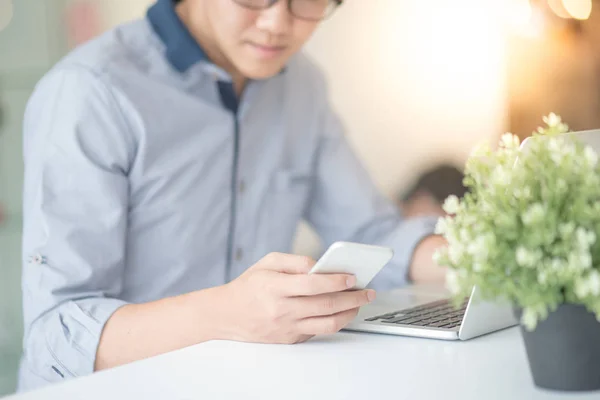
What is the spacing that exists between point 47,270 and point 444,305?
577mm

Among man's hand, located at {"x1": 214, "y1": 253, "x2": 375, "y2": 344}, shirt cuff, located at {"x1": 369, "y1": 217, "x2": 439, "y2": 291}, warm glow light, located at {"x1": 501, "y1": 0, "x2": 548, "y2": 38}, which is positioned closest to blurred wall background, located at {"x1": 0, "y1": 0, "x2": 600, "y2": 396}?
warm glow light, located at {"x1": 501, "y1": 0, "x2": 548, "y2": 38}

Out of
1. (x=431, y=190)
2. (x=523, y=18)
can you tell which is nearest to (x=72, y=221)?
(x=431, y=190)

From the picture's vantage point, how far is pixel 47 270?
120cm

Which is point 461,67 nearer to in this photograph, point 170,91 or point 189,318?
point 170,91

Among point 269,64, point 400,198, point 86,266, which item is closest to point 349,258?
point 86,266

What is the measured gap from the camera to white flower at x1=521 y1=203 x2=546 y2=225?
625 mm

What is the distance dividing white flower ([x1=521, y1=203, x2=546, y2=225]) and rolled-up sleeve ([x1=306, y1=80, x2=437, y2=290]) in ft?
3.42

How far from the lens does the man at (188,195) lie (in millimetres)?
1028

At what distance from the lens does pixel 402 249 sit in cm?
158

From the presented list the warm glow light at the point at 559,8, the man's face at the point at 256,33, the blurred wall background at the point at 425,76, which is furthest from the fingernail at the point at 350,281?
the warm glow light at the point at 559,8

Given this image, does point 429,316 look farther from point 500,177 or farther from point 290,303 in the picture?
point 500,177

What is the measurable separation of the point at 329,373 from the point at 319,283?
0.38ft

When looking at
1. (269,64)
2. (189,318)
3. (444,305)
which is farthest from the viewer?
(269,64)

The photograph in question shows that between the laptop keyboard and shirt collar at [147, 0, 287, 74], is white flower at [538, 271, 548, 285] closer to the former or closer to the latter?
the laptop keyboard
